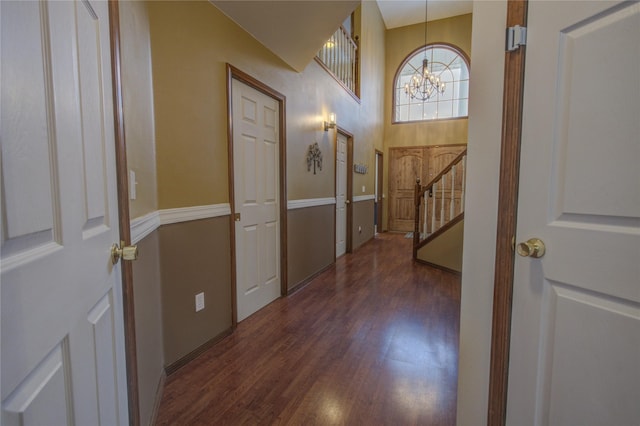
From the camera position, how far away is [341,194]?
4.71m

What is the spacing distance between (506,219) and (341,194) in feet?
12.2

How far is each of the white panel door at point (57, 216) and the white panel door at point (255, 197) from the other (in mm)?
1525

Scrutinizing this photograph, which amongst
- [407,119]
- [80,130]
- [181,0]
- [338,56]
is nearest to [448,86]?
[407,119]

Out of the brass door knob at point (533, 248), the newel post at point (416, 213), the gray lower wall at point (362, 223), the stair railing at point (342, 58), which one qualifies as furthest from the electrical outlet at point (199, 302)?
the gray lower wall at point (362, 223)

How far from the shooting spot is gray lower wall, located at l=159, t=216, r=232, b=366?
1.75m

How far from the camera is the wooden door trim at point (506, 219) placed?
0.96 meters

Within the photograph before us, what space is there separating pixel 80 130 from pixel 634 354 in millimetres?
1443

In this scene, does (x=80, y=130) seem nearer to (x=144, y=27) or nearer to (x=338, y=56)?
(x=144, y=27)

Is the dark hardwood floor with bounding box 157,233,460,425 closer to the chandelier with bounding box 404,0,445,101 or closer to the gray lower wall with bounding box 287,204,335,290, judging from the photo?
the gray lower wall with bounding box 287,204,335,290

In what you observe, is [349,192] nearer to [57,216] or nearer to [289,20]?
[289,20]

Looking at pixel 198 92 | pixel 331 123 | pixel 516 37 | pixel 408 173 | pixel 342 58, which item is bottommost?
pixel 408 173

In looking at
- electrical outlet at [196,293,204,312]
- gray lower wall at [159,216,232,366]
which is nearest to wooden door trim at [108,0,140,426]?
gray lower wall at [159,216,232,366]

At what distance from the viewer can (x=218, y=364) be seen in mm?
1887

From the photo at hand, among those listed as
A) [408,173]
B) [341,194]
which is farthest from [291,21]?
[408,173]
